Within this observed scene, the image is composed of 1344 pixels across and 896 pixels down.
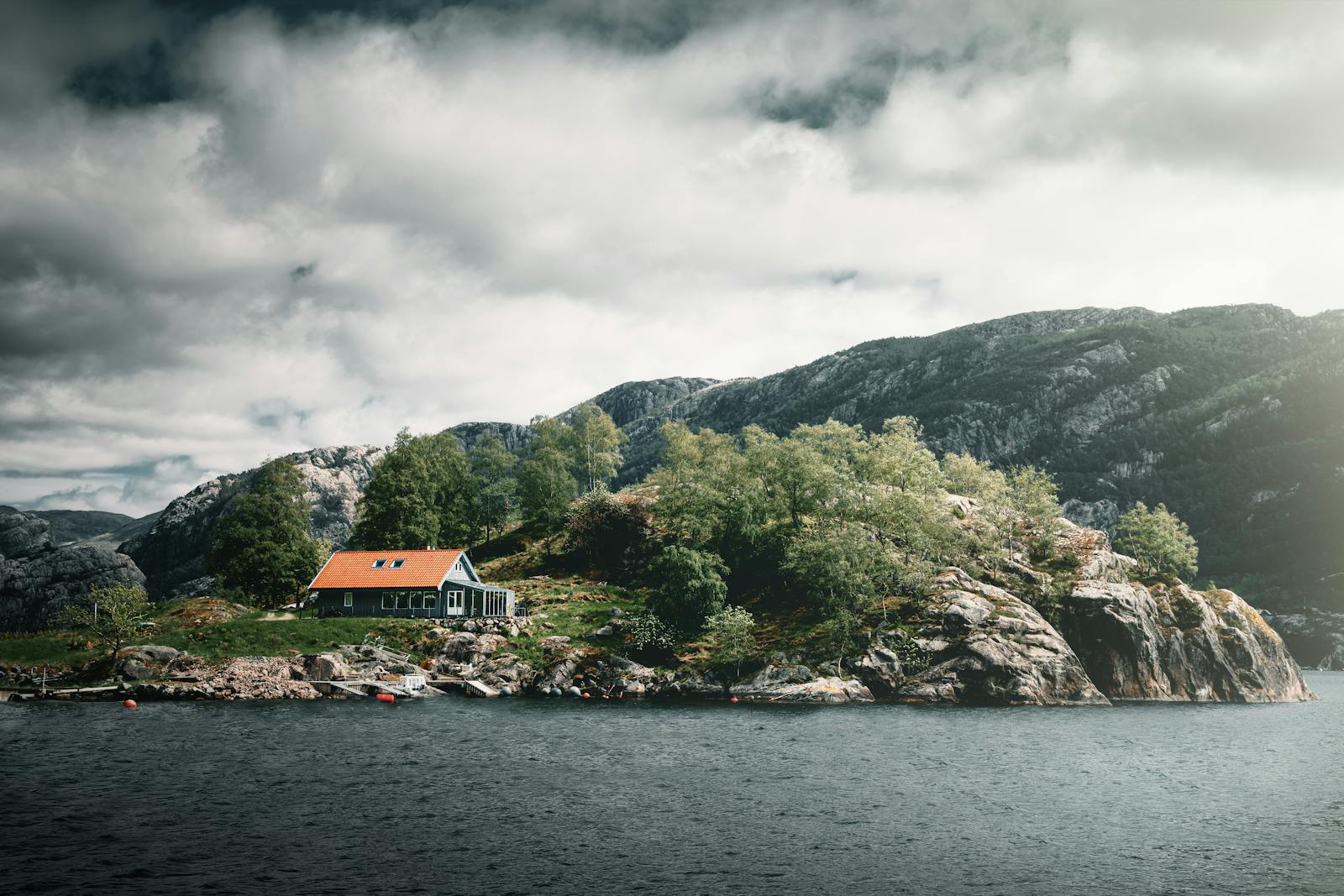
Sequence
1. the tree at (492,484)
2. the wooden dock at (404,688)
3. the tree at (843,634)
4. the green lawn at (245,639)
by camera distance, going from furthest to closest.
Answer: the tree at (492,484), the tree at (843,634), the green lawn at (245,639), the wooden dock at (404,688)

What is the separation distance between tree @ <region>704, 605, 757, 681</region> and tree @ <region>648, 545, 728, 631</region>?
7.64ft

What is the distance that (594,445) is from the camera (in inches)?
6412

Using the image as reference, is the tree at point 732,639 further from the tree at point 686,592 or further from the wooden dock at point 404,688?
the wooden dock at point 404,688

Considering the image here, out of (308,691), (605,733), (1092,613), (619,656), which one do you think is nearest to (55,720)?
(308,691)

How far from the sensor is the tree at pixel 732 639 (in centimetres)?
9625

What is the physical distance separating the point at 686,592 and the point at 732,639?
832 cm

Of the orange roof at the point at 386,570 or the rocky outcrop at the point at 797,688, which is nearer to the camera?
the rocky outcrop at the point at 797,688

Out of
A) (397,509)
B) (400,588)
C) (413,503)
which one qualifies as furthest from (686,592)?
(397,509)

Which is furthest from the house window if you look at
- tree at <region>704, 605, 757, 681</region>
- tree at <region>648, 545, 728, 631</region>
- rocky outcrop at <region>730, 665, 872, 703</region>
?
rocky outcrop at <region>730, 665, 872, 703</region>

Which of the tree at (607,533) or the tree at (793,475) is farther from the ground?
the tree at (793,475)

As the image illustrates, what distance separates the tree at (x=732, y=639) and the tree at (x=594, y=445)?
64803 mm

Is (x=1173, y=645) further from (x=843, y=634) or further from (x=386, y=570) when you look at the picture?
(x=386, y=570)

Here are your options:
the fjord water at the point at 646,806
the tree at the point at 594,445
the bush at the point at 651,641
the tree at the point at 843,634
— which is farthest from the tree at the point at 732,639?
the tree at the point at 594,445

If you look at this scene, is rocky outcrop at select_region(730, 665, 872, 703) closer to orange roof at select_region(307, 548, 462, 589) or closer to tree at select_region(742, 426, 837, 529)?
tree at select_region(742, 426, 837, 529)
